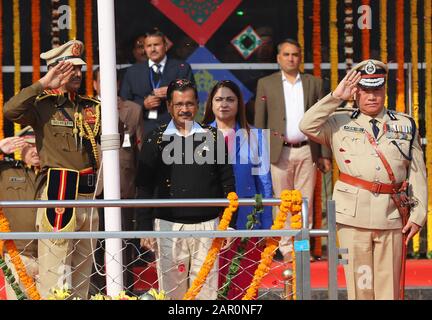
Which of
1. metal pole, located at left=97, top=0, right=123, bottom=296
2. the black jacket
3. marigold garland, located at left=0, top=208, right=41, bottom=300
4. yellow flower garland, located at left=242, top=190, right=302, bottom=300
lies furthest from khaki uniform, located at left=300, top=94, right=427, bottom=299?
marigold garland, located at left=0, top=208, right=41, bottom=300

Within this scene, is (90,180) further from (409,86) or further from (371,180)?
(409,86)

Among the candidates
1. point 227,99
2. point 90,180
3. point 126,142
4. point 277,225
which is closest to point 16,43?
point 126,142

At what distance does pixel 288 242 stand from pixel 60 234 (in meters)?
3.58

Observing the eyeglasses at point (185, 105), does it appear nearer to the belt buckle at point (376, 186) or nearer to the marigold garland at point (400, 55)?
the belt buckle at point (376, 186)

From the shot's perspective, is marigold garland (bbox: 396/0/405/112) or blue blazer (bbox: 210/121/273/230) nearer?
blue blazer (bbox: 210/121/273/230)

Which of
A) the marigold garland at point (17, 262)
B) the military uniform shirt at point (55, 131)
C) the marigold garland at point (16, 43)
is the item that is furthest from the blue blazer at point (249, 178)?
the marigold garland at point (17, 262)

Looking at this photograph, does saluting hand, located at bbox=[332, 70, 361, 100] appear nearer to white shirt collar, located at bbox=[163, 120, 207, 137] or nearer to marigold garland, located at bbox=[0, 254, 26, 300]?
white shirt collar, located at bbox=[163, 120, 207, 137]

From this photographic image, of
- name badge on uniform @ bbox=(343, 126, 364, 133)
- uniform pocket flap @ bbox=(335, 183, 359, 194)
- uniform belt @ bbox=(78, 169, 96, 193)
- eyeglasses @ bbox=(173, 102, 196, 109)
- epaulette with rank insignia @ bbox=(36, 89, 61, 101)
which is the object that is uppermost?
epaulette with rank insignia @ bbox=(36, 89, 61, 101)

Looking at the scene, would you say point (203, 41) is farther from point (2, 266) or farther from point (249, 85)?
point (2, 266)

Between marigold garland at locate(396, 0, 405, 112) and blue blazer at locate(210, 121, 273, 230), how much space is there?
1.60 metres

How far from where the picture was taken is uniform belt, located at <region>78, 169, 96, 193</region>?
767cm

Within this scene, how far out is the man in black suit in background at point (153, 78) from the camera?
9.73 metres

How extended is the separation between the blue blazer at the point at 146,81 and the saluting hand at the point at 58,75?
2.16 metres

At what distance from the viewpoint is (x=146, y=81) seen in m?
9.77
